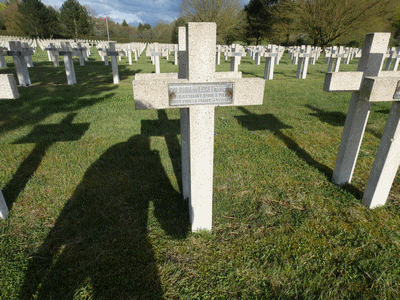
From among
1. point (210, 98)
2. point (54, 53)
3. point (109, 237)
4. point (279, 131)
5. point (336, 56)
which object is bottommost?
point (109, 237)

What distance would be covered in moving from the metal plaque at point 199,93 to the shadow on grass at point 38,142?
2595 millimetres

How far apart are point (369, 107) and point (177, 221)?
8.56 ft

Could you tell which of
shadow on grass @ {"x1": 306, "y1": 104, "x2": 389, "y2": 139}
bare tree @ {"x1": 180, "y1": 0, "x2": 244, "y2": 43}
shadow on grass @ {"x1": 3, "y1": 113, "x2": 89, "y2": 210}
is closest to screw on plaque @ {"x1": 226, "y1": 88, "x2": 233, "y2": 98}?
shadow on grass @ {"x1": 3, "y1": 113, "x2": 89, "y2": 210}

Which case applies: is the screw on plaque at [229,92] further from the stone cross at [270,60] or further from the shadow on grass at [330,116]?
the stone cross at [270,60]

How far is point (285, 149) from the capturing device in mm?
4492

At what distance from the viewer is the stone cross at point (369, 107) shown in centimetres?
233

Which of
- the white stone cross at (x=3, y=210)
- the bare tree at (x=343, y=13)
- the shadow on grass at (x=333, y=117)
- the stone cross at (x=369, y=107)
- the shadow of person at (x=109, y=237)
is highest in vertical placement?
the bare tree at (x=343, y=13)

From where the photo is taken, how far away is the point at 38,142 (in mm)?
4578

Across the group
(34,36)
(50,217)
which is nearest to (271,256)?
(50,217)

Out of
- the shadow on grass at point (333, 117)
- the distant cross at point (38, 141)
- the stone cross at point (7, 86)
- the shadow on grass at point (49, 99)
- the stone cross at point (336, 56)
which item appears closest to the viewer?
the stone cross at point (7, 86)

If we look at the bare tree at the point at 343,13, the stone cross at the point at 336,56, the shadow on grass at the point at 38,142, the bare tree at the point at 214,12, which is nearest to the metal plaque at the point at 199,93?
the shadow on grass at the point at 38,142

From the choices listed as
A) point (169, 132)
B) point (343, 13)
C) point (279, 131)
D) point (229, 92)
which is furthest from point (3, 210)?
point (343, 13)

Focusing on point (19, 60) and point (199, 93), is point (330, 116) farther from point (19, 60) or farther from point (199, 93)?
point (19, 60)

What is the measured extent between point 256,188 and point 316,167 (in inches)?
49.9
